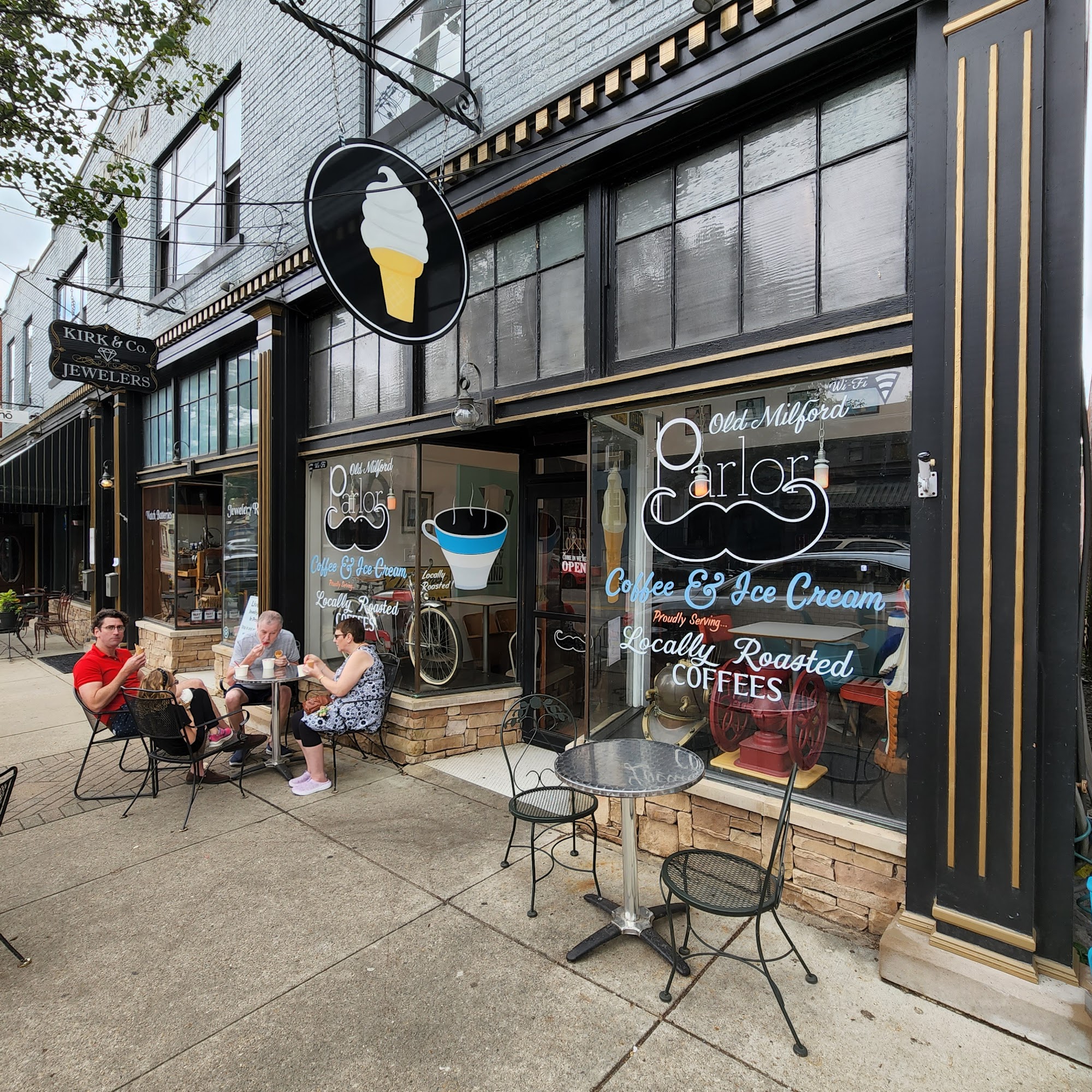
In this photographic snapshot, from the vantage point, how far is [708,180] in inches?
148

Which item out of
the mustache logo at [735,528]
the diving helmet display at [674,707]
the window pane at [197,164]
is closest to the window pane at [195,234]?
the window pane at [197,164]

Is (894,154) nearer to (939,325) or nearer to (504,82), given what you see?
(939,325)

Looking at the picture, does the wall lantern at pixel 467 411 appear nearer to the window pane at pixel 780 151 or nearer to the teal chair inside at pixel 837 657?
the window pane at pixel 780 151

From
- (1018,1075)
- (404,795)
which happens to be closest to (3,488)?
(404,795)

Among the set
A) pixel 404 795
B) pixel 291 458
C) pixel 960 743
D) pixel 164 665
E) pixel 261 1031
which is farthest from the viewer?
pixel 164 665

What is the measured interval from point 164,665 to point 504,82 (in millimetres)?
8443

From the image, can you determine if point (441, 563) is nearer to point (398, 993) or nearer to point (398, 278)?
point (398, 278)

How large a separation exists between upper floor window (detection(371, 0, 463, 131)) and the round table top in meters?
5.39

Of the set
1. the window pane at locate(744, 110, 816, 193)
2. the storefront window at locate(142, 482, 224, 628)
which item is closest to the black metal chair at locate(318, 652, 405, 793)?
the window pane at locate(744, 110, 816, 193)

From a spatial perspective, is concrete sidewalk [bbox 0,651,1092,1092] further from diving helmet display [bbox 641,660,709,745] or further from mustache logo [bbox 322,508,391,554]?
mustache logo [bbox 322,508,391,554]

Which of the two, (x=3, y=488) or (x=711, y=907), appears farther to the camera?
(x=3, y=488)

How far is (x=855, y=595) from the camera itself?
3.20 metres

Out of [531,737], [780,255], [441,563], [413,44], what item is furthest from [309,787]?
[413,44]

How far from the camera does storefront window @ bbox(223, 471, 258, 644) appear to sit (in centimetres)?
729
